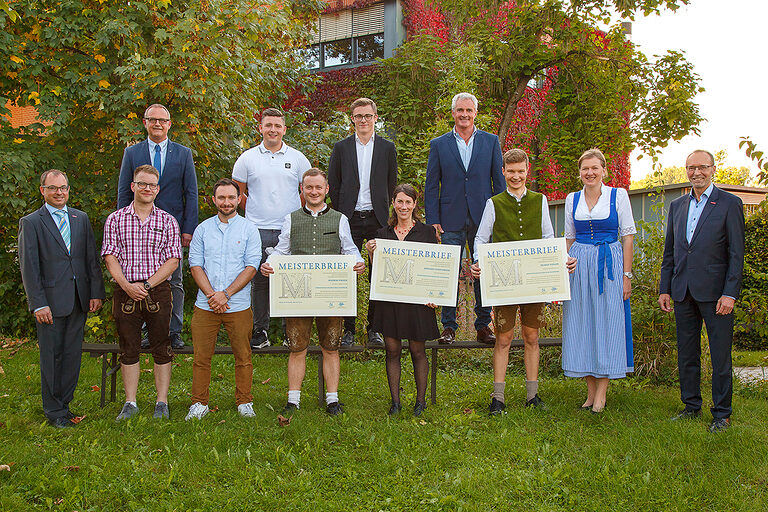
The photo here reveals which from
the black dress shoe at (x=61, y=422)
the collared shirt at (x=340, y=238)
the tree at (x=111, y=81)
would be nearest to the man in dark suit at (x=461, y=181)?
the collared shirt at (x=340, y=238)

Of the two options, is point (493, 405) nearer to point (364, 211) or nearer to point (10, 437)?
point (364, 211)

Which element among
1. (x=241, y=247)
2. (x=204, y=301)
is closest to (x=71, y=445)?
(x=204, y=301)

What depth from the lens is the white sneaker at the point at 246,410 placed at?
5614mm

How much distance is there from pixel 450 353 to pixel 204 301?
430 centimetres

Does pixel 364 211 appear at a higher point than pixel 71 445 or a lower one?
higher

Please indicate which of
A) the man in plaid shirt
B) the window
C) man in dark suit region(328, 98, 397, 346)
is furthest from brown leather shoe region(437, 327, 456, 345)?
the window

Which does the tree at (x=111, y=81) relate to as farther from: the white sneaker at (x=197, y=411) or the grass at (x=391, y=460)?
the white sneaker at (x=197, y=411)

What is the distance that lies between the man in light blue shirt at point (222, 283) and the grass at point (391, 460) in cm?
50

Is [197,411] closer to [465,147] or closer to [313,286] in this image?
[313,286]

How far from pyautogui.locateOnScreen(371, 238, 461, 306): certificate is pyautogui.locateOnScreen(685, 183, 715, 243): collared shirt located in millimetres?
2020

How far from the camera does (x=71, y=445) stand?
494 cm

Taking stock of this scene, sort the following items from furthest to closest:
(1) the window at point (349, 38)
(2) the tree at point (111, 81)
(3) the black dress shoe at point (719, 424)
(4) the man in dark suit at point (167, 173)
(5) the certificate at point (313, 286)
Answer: (1) the window at point (349, 38), (2) the tree at point (111, 81), (4) the man in dark suit at point (167, 173), (5) the certificate at point (313, 286), (3) the black dress shoe at point (719, 424)

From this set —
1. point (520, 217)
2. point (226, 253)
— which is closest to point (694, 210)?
point (520, 217)

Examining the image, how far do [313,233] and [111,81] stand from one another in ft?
18.2
